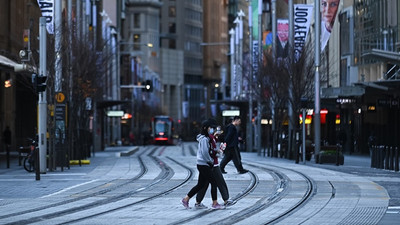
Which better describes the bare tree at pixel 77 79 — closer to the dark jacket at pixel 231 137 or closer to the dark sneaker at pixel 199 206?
the dark jacket at pixel 231 137

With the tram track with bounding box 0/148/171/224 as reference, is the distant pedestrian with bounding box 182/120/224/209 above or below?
above

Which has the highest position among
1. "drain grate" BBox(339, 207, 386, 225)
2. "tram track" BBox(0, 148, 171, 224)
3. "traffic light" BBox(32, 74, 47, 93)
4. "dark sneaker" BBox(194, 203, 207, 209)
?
"traffic light" BBox(32, 74, 47, 93)

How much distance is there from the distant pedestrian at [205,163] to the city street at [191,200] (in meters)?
0.24

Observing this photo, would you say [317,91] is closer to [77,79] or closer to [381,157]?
[381,157]

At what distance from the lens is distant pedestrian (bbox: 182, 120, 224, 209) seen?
67.6 feet

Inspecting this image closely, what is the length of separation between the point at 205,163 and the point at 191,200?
106 inches

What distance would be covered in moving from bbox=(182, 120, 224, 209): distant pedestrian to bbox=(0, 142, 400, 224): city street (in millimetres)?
238

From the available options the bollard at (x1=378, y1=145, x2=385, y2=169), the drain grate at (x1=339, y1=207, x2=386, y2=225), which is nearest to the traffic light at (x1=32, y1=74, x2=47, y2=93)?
the bollard at (x1=378, y1=145, x2=385, y2=169)

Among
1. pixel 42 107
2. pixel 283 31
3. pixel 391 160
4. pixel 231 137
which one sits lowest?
pixel 391 160

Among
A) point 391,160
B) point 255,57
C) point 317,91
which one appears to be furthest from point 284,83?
point 391,160

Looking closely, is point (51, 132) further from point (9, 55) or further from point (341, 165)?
point (9, 55)

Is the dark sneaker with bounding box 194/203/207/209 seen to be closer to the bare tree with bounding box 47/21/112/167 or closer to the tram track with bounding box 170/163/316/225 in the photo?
the tram track with bounding box 170/163/316/225

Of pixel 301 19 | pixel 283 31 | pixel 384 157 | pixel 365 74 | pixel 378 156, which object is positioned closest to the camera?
pixel 384 157

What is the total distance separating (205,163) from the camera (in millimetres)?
20688
